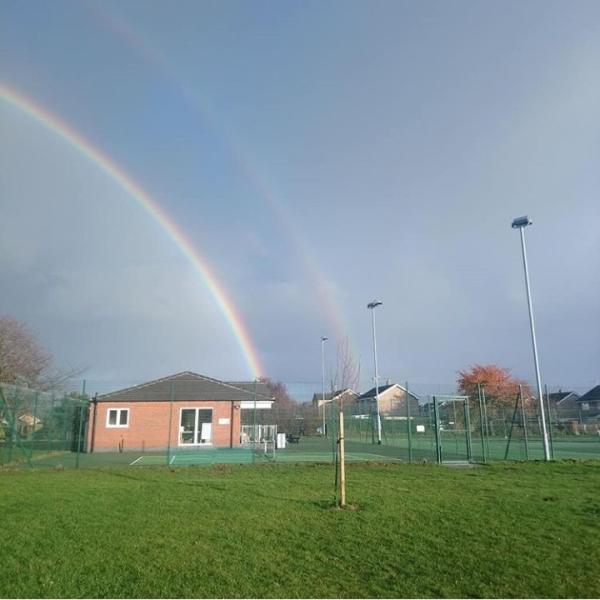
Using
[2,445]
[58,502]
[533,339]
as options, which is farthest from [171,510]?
[533,339]

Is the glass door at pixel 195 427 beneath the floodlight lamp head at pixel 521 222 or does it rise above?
beneath

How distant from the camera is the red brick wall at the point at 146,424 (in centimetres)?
2864

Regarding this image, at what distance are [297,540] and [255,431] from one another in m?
14.2

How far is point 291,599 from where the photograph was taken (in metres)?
4.86

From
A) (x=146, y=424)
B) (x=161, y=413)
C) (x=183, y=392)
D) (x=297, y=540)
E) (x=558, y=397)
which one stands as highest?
(x=558, y=397)

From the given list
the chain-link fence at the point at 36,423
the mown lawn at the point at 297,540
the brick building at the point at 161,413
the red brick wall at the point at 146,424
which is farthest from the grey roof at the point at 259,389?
the mown lawn at the point at 297,540

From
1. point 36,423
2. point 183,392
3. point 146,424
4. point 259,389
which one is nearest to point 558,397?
point 259,389

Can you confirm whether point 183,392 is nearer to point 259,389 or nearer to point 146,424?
point 146,424

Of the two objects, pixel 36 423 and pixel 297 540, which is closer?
pixel 297 540

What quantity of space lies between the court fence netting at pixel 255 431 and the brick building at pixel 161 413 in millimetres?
63

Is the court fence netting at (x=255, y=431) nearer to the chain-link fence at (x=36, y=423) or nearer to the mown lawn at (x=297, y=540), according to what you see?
the chain-link fence at (x=36, y=423)

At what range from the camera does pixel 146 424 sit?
97.7 feet

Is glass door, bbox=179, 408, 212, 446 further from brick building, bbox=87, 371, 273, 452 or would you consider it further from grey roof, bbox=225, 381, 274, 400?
grey roof, bbox=225, 381, 274, 400

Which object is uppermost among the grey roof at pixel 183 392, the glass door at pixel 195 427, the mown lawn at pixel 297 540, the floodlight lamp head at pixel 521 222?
the floodlight lamp head at pixel 521 222
